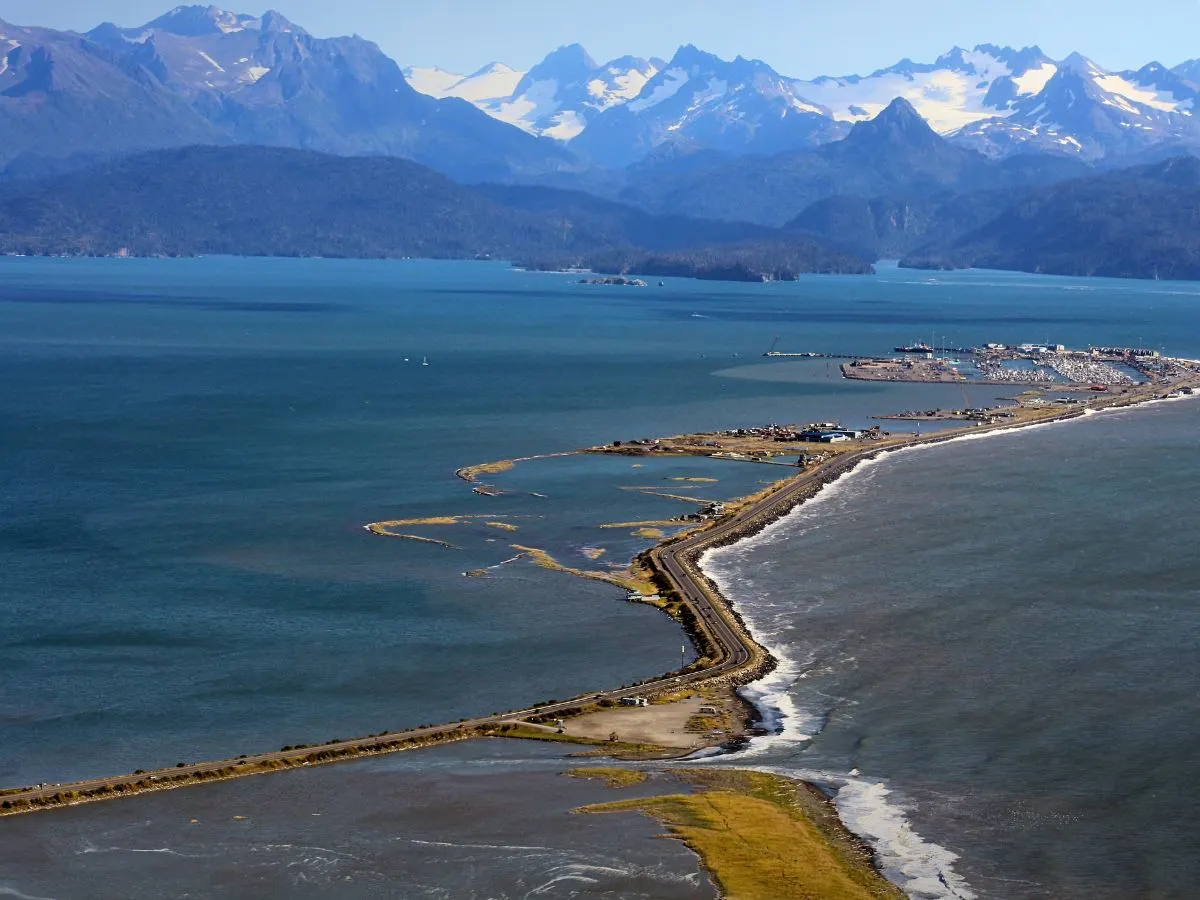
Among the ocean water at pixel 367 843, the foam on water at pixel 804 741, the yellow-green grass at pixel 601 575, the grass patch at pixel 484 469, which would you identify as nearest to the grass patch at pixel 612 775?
the ocean water at pixel 367 843

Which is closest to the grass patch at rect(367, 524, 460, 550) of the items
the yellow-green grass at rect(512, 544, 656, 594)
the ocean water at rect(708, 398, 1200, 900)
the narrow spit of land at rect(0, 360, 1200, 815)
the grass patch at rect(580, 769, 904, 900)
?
the yellow-green grass at rect(512, 544, 656, 594)

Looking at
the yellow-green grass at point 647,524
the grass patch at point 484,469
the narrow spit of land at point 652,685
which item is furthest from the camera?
the grass patch at point 484,469

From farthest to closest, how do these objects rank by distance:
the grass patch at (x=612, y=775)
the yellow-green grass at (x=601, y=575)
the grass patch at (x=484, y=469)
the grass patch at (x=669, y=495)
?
the grass patch at (x=484, y=469), the grass patch at (x=669, y=495), the yellow-green grass at (x=601, y=575), the grass patch at (x=612, y=775)

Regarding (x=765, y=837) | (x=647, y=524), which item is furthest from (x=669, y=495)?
(x=765, y=837)

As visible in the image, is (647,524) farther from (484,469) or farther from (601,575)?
(484,469)

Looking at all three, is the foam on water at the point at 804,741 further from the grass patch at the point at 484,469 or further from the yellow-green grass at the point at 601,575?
the grass patch at the point at 484,469

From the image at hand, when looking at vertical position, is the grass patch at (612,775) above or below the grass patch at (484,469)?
below
